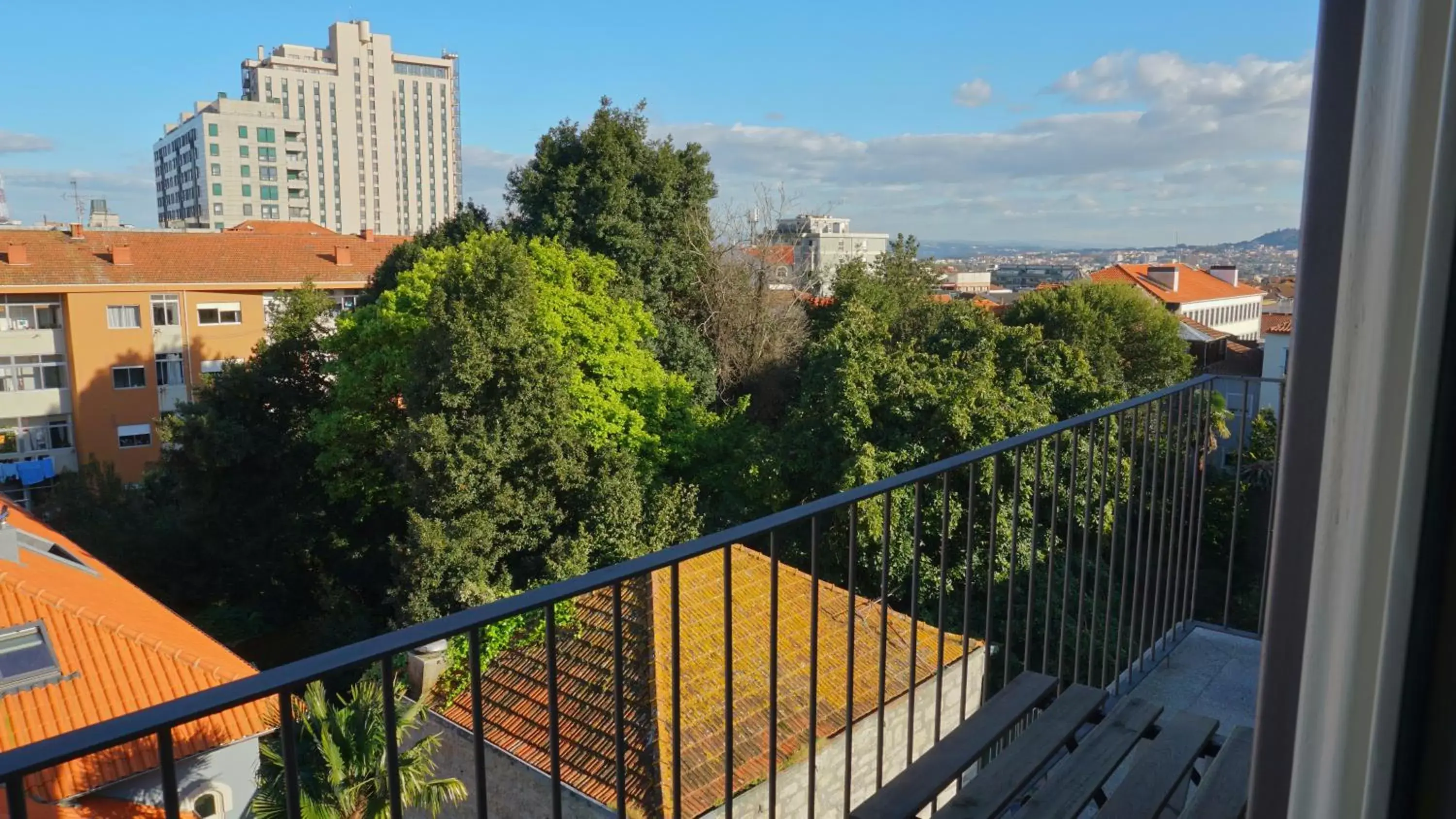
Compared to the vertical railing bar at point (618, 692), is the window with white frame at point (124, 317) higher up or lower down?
lower down

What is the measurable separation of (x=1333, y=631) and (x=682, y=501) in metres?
16.0

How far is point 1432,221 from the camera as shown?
694 millimetres

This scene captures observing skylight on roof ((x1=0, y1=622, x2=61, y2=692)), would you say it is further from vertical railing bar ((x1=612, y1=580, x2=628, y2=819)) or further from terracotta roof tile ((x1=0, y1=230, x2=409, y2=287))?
terracotta roof tile ((x1=0, y1=230, x2=409, y2=287))

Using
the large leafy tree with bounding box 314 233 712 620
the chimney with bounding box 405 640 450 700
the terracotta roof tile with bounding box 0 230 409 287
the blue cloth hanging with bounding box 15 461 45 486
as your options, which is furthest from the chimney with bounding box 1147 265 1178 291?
the blue cloth hanging with bounding box 15 461 45 486

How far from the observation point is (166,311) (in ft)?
100

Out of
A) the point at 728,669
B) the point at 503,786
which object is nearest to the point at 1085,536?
the point at 728,669

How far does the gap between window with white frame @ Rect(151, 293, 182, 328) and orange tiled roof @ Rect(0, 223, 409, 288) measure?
534mm

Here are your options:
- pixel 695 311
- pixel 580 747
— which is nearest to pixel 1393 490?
pixel 580 747

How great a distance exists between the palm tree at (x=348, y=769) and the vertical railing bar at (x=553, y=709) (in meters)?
5.17

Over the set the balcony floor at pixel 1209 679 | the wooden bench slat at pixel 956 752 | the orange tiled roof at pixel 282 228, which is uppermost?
the orange tiled roof at pixel 282 228

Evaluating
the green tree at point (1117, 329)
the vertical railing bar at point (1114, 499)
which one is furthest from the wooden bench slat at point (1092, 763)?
the green tree at point (1117, 329)

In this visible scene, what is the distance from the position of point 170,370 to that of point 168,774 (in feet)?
115

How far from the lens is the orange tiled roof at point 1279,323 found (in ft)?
2.95

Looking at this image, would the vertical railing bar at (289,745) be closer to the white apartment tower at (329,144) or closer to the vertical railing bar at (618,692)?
the vertical railing bar at (618,692)
